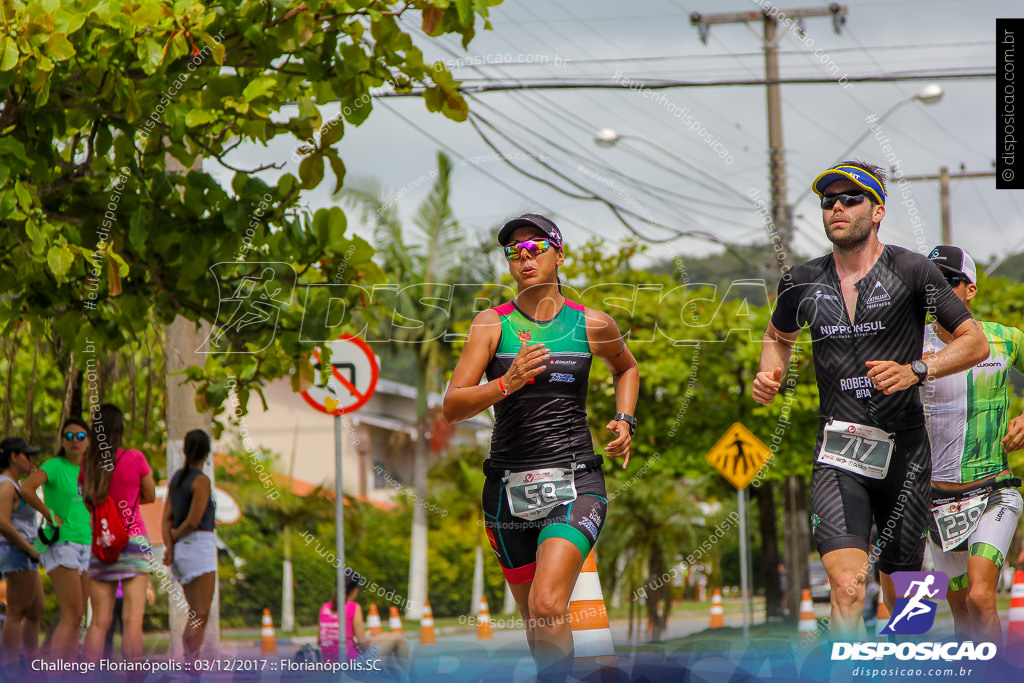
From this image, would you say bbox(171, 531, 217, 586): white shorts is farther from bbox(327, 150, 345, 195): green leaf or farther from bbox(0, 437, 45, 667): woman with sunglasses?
bbox(327, 150, 345, 195): green leaf

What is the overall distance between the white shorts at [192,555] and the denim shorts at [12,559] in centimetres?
110

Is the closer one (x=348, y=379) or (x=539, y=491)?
(x=539, y=491)

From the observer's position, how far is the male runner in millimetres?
4520

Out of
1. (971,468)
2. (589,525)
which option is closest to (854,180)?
(589,525)

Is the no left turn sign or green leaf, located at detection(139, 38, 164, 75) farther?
the no left turn sign

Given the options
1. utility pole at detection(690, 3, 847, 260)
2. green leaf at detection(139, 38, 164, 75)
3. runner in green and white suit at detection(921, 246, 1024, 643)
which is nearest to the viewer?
green leaf at detection(139, 38, 164, 75)

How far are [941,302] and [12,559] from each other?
6.32 metres

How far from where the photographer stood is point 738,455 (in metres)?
12.2

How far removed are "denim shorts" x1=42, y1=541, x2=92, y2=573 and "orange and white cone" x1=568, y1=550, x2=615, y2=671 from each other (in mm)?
4485

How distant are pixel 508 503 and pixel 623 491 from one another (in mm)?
14424

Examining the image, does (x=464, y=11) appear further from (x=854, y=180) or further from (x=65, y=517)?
(x=65, y=517)

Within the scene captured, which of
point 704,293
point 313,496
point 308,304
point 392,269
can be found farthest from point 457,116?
point 313,496

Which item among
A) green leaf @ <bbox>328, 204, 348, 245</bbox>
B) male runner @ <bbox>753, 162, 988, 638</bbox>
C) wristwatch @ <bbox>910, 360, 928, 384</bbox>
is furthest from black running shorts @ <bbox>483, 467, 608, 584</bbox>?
green leaf @ <bbox>328, 204, 348, 245</bbox>

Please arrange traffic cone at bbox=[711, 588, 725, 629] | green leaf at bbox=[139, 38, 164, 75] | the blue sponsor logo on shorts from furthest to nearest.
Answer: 1. traffic cone at bbox=[711, 588, 725, 629]
2. green leaf at bbox=[139, 38, 164, 75]
3. the blue sponsor logo on shorts
